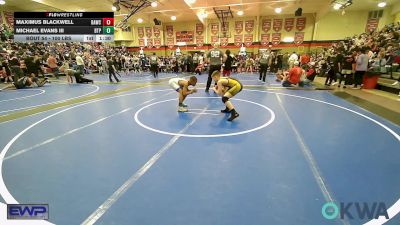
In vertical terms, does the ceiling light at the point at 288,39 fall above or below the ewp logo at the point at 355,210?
above

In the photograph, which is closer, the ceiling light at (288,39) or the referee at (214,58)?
the referee at (214,58)

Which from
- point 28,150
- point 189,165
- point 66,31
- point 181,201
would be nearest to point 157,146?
point 189,165

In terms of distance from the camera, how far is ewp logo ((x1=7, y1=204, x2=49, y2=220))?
2023mm

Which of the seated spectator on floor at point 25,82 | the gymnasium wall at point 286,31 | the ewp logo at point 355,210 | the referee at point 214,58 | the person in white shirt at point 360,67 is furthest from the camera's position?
the gymnasium wall at point 286,31

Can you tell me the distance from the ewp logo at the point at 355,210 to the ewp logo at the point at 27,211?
252 centimetres

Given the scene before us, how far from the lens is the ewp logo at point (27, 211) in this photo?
2.02 m

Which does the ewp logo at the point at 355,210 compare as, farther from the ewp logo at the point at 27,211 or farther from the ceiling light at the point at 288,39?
the ceiling light at the point at 288,39

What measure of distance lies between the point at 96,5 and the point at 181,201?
21867mm

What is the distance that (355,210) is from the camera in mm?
2039
